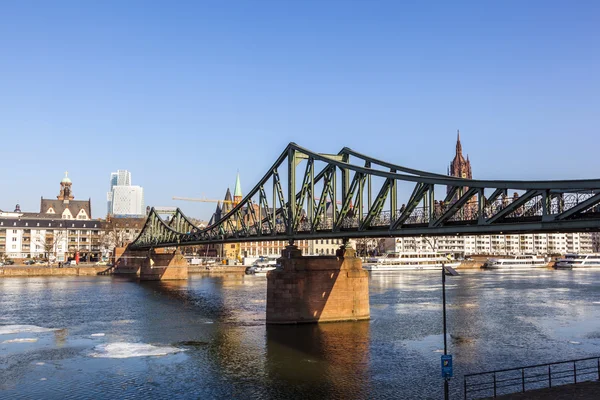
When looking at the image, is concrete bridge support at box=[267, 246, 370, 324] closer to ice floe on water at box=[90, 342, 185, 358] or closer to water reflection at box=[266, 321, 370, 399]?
water reflection at box=[266, 321, 370, 399]

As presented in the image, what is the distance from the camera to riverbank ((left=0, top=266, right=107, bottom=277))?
495 ft

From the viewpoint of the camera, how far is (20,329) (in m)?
61.1

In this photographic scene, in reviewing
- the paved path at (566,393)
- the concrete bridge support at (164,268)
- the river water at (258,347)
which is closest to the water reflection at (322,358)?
the river water at (258,347)

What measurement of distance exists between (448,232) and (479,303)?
4438 cm

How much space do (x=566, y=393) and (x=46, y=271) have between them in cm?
15304

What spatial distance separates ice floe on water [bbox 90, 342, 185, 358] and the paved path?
97.2 feet

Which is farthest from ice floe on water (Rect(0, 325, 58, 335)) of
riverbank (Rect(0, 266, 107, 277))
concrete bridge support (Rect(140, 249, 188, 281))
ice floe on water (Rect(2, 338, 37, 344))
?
riverbank (Rect(0, 266, 107, 277))

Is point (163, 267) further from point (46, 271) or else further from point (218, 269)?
point (218, 269)

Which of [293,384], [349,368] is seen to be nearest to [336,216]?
[349,368]

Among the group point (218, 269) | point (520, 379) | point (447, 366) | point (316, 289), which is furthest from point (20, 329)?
point (218, 269)

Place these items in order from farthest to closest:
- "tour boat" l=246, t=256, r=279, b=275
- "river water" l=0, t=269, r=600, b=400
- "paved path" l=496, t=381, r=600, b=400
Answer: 1. "tour boat" l=246, t=256, r=279, b=275
2. "river water" l=0, t=269, r=600, b=400
3. "paved path" l=496, t=381, r=600, b=400

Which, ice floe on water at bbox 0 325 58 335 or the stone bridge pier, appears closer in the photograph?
ice floe on water at bbox 0 325 58 335

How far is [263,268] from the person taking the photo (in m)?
177

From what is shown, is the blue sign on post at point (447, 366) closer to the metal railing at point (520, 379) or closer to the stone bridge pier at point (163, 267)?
the metal railing at point (520, 379)
